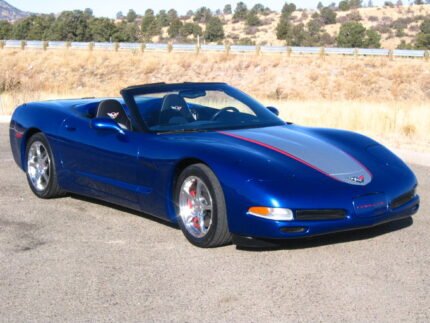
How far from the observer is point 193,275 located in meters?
5.40

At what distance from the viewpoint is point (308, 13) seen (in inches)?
4365

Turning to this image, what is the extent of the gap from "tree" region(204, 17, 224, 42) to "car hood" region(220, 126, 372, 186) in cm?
8129

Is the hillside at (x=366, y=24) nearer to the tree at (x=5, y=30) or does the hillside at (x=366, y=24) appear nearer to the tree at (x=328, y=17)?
the tree at (x=328, y=17)

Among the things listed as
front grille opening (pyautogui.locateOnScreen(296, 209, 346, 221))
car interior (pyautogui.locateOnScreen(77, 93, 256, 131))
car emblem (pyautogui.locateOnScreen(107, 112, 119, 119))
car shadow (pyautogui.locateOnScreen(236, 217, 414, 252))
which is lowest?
car shadow (pyautogui.locateOnScreen(236, 217, 414, 252))

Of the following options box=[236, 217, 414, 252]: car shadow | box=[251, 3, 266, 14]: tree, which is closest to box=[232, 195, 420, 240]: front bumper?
box=[236, 217, 414, 252]: car shadow

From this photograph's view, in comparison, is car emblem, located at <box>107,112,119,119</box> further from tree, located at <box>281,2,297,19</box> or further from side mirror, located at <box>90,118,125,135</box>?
tree, located at <box>281,2,297,19</box>

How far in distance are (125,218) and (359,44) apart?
60519 mm

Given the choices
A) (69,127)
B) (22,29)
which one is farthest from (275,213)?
(22,29)

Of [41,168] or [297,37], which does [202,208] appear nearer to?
[41,168]

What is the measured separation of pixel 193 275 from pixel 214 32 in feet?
275

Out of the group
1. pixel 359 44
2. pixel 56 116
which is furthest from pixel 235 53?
pixel 56 116

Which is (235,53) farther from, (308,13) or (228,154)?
(308,13)

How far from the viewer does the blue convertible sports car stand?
5652 millimetres

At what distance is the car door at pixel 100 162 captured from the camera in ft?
22.3
